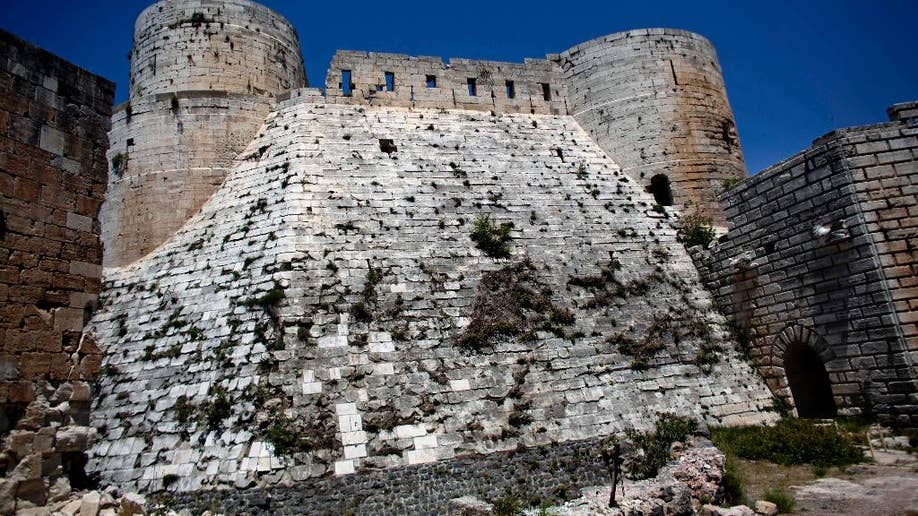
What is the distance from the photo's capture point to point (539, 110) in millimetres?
17500

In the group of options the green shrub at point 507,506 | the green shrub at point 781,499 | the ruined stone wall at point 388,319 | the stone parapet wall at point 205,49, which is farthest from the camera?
the stone parapet wall at point 205,49

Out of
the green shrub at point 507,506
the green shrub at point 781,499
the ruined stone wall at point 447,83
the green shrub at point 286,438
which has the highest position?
the ruined stone wall at point 447,83

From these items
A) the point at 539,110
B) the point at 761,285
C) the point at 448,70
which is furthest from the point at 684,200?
the point at 448,70

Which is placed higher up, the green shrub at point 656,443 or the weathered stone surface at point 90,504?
the weathered stone surface at point 90,504

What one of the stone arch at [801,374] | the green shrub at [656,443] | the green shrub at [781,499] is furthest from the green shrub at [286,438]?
the stone arch at [801,374]

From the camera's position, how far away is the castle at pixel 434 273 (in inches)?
339

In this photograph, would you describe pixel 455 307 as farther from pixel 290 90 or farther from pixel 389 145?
pixel 290 90

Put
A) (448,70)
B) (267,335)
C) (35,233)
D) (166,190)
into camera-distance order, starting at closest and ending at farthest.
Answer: (35,233)
(267,335)
(166,190)
(448,70)

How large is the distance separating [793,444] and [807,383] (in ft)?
9.28

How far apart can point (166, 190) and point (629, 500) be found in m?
12.8

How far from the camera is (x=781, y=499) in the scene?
784 centimetres

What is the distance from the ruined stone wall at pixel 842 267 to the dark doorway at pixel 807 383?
0.28 m

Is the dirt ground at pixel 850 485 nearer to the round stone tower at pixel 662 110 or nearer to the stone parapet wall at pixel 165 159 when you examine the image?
the round stone tower at pixel 662 110

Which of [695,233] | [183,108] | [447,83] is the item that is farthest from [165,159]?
[695,233]
